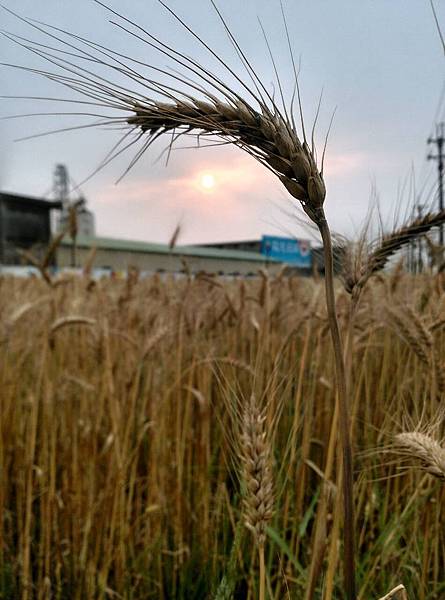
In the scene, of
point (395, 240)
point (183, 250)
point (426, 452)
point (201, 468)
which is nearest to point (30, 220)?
point (183, 250)

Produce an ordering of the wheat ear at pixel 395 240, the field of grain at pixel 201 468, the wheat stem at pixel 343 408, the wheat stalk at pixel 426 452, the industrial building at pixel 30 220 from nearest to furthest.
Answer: the wheat stem at pixel 343 408, the wheat stalk at pixel 426 452, the wheat ear at pixel 395 240, the field of grain at pixel 201 468, the industrial building at pixel 30 220

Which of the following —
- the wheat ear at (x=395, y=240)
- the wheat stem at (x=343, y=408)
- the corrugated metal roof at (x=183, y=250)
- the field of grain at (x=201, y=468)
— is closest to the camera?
the wheat stem at (x=343, y=408)

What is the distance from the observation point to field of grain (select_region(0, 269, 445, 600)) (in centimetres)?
112

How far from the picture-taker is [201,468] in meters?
1.60

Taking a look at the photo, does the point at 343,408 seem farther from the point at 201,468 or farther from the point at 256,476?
the point at 201,468

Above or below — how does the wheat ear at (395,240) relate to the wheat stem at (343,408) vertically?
above

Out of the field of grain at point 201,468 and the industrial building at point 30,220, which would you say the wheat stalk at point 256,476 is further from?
the industrial building at point 30,220

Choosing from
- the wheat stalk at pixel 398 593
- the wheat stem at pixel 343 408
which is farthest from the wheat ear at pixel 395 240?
the wheat stalk at pixel 398 593

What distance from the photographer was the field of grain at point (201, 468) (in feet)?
3.69

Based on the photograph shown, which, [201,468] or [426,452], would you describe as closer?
[426,452]

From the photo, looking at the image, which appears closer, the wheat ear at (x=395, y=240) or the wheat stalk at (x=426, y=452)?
the wheat stalk at (x=426, y=452)

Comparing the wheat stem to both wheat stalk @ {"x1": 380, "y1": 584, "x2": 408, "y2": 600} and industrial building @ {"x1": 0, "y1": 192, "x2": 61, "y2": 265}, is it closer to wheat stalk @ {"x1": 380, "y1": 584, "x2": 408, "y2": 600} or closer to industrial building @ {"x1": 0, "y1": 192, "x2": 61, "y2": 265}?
wheat stalk @ {"x1": 380, "y1": 584, "x2": 408, "y2": 600}

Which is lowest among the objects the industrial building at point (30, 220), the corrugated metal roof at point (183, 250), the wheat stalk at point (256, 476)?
the wheat stalk at point (256, 476)

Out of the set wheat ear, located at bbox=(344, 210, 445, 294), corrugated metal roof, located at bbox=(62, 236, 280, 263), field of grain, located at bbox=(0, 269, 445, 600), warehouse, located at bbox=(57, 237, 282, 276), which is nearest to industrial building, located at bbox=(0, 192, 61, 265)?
corrugated metal roof, located at bbox=(62, 236, 280, 263)
